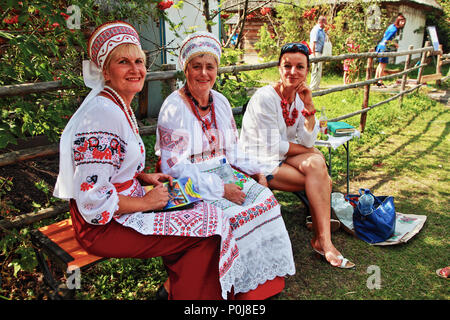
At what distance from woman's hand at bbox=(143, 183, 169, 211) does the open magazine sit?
0.04m

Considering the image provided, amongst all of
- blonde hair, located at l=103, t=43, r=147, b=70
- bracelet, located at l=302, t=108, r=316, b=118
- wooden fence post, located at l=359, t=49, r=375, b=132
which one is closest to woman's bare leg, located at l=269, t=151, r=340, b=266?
bracelet, located at l=302, t=108, r=316, b=118

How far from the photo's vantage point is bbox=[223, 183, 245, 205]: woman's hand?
2535mm

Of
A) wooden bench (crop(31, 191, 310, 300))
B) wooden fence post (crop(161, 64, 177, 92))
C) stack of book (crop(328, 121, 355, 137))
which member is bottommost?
wooden bench (crop(31, 191, 310, 300))

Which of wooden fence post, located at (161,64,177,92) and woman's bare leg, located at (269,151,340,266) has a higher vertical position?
wooden fence post, located at (161,64,177,92)

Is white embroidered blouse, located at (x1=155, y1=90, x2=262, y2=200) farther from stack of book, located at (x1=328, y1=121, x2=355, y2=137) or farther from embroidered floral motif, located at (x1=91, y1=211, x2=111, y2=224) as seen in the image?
stack of book, located at (x1=328, y1=121, x2=355, y2=137)

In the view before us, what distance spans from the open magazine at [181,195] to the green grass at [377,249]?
94 cm

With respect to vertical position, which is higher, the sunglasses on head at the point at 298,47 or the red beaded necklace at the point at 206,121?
the sunglasses on head at the point at 298,47

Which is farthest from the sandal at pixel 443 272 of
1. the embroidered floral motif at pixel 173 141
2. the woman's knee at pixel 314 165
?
the embroidered floral motif at pixel 173 141

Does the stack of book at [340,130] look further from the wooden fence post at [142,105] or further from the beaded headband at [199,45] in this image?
the wooden fence post at [142,105]

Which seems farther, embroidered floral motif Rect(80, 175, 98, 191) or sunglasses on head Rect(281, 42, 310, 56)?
sunglasses on head Rect(281, 42, 310, 56)

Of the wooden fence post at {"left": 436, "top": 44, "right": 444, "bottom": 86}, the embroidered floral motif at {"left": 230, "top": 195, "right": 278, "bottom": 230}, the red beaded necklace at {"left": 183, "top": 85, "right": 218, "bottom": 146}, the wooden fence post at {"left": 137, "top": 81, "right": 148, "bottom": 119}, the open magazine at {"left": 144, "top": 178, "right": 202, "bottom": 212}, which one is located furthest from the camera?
the wooden fence post at {"left": 436, "top": 44, "right": 444, "bottom": 86}

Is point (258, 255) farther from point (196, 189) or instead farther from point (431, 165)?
point (431, 165)

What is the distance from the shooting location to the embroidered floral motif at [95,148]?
1824 millimetres

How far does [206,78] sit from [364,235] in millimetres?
2150
